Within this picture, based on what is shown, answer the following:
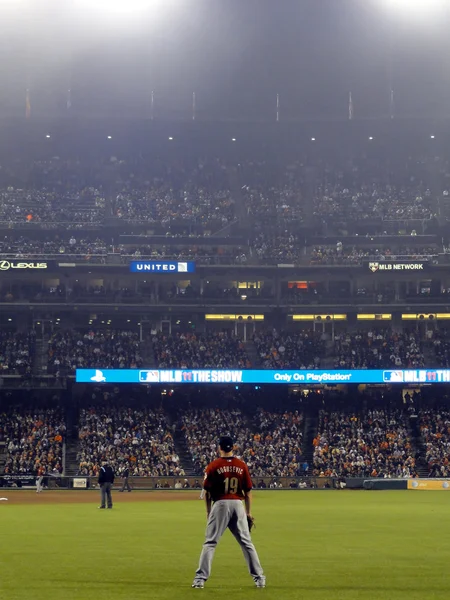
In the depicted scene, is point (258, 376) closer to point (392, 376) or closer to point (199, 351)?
point (199, 351)

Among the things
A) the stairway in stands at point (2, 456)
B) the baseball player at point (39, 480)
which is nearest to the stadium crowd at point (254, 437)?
the baseball player at point (39, 480)

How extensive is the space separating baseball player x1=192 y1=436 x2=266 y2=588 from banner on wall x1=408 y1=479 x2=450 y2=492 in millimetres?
43920

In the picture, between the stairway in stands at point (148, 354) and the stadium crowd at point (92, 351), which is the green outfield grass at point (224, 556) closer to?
the stadium crowd at point (92, 351)

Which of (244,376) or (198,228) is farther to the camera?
(198,228)

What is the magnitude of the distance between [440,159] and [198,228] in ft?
82.7

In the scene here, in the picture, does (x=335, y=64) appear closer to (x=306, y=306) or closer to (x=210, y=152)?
(x=210, y=152)

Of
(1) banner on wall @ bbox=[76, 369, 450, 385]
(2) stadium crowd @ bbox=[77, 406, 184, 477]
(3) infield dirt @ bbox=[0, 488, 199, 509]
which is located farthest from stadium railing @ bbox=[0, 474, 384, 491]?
(1) banner on wall @ bbox=[76, 369, 450, 385]

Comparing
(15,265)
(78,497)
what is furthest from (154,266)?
(78,497)

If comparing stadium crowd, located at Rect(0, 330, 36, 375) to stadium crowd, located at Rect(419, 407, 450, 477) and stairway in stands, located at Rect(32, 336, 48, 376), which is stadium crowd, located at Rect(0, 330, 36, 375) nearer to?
stairway in stands, located at Rect(32, 336, 48, 376)

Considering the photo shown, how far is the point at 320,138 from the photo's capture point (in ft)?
286

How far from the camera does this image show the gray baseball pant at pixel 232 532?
1260 centimetres

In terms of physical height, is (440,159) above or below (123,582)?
above

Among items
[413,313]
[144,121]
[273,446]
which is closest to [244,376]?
[273,446]

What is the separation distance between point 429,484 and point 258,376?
1604 cm
